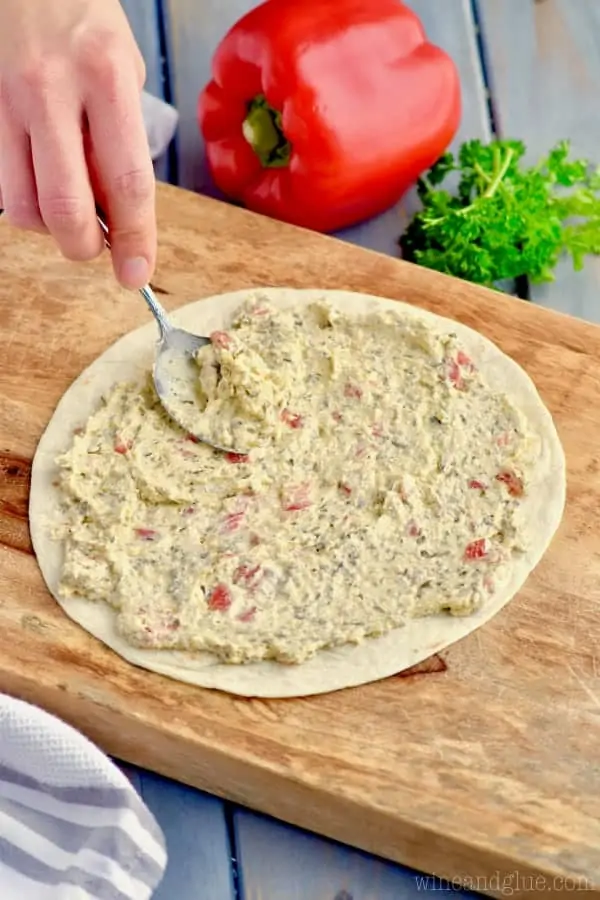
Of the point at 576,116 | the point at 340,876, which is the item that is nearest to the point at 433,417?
the point at 340,876

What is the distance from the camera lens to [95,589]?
241 centimetres

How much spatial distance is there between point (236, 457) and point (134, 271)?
524 millimetres

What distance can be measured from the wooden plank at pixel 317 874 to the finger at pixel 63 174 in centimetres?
128

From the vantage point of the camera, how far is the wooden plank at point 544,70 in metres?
3.61

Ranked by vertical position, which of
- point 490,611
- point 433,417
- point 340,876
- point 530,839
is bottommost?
point 340,876

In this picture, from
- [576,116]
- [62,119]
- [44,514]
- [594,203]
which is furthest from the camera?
[576,116]

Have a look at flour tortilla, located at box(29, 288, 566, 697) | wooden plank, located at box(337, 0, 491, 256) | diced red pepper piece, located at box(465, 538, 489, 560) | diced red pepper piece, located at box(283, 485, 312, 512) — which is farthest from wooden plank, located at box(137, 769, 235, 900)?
wooden plank, located at box(337, 0, 491, 256)

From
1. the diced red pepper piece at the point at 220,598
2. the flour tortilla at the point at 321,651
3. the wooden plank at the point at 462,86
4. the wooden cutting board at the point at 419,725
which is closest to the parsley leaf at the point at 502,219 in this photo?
the wooden plank at the point at 462,86

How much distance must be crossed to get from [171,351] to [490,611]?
950 mm

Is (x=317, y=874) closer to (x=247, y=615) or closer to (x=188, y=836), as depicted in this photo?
(x=188, y=836)

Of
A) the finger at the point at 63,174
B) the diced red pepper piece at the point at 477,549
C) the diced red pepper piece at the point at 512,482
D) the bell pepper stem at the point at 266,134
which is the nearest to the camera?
the finger at the point at 63,174

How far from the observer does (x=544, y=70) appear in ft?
12.2

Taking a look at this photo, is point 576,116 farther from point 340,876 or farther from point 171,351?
point 340,876

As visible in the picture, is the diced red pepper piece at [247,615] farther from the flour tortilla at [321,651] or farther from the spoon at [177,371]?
the spoon at [177,371]
